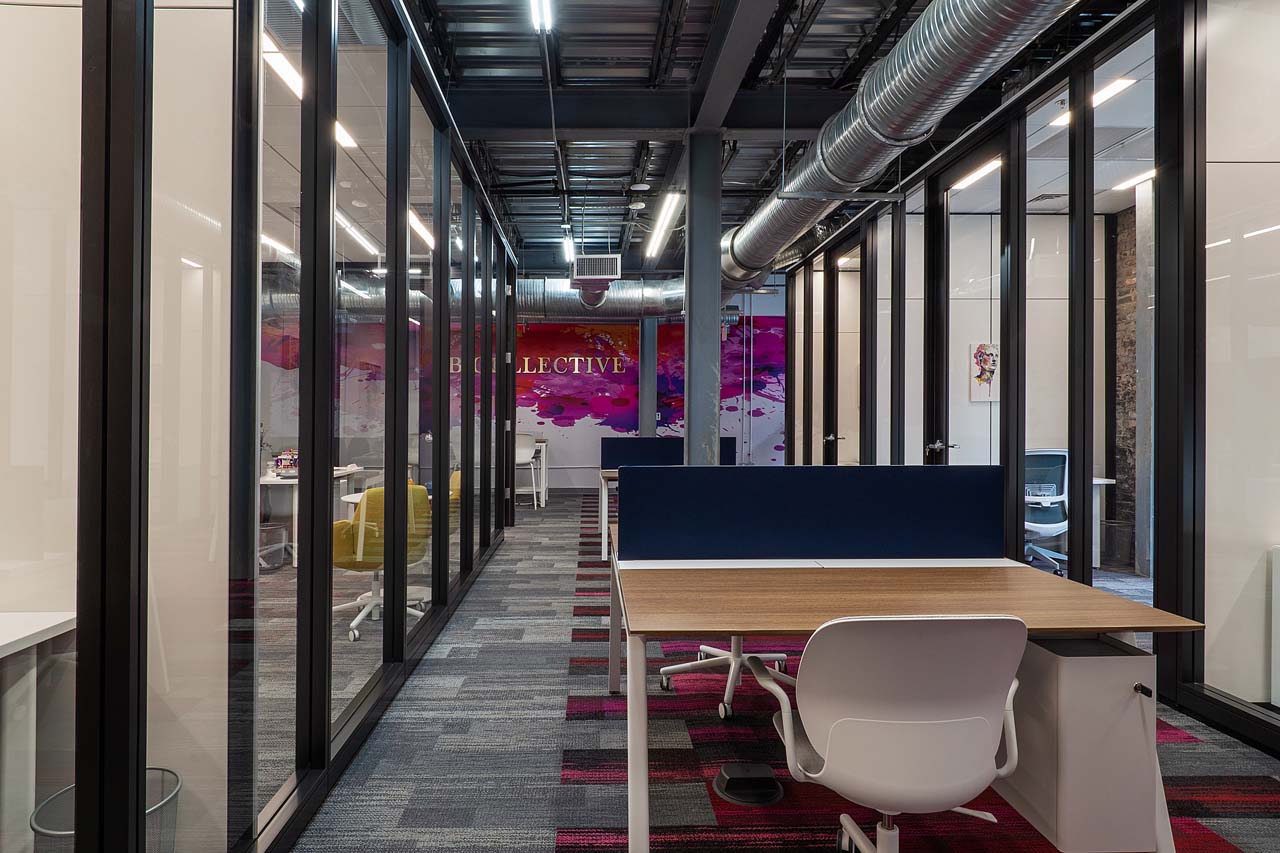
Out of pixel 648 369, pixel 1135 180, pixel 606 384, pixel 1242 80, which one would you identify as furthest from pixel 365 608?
pixel 606 384

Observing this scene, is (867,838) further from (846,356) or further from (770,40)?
(846,356)

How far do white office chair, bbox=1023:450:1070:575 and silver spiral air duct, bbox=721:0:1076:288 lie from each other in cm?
193

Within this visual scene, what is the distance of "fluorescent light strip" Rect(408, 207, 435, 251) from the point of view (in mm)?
3648

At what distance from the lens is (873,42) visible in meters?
4.48

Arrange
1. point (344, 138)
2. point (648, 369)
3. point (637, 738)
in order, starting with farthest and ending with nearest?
point (648, 369) < point (344, 138) < point (637, 738)

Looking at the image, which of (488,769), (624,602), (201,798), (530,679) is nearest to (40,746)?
(201,798)

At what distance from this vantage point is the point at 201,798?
65.1 inches

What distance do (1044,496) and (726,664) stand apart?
2434mm

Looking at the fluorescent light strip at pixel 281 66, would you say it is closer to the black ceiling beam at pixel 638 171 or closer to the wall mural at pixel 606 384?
the black ceiling beam at pixel 638 171

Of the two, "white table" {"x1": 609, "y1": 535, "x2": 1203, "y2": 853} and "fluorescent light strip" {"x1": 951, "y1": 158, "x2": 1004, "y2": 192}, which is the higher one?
"fluorescent light strip" {"x1": 951, "y1": 158, "x2": 1004, "y2": 192}

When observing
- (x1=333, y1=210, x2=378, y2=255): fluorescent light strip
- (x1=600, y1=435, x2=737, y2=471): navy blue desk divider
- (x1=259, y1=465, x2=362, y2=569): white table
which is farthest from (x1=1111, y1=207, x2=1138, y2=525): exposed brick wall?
(x1=259, y1=465, x2=362, y2=569): white table

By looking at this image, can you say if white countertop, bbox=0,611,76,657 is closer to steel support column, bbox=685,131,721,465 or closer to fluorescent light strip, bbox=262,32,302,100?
fluorescent light strip, bbox=262,32,302,100

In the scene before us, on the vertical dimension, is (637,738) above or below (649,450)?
below

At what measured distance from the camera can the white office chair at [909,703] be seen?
152 cm
